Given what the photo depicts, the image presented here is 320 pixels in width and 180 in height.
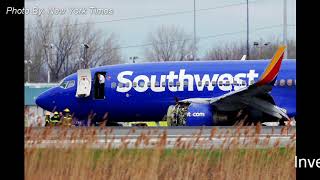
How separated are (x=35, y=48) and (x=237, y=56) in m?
28.6

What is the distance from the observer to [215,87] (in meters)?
28.1

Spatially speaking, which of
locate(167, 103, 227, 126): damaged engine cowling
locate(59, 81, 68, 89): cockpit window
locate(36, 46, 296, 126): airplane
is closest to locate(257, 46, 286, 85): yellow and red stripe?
locate(36, 46, 296, 126): airplane

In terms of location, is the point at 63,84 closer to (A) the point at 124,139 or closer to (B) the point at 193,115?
(B) the point at 193,115

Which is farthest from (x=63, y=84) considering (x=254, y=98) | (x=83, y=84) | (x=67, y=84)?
(x=254, y=98)

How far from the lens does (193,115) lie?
86.6ft

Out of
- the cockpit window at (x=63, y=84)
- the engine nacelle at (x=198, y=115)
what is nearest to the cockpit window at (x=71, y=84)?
the cockpit window at (x=63, y=84)

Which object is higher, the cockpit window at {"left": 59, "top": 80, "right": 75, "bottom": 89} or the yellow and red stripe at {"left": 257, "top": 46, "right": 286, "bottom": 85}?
the yellow and red stripe at {"left": 257, "top": 46, "right": 286, "bottom": 85}

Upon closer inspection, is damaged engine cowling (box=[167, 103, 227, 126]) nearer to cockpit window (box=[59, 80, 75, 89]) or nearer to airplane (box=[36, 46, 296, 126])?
airplane (box=[36, 46, 296, 126])

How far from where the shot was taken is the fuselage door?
2966 centimetres

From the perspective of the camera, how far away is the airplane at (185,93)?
27.3 m

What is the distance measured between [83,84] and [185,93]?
470cm

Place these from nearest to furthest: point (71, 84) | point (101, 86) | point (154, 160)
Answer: point (154, 160) → point (101, 86) → point (71, 84)
